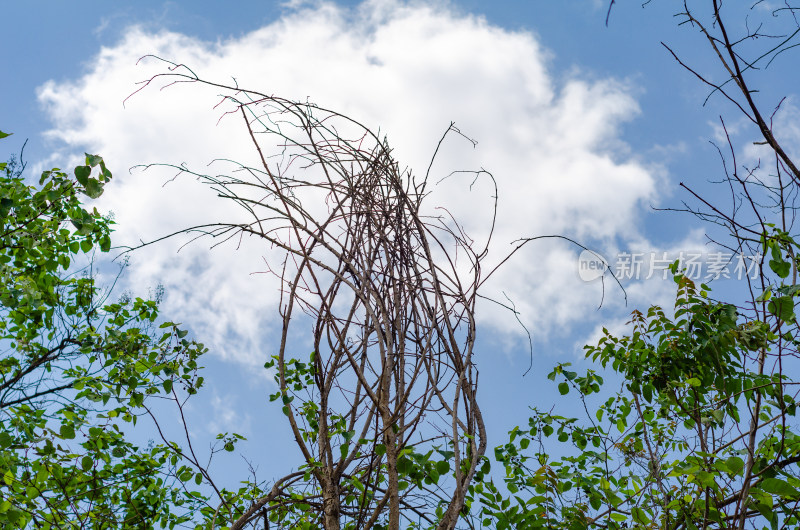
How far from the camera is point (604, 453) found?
106 inches

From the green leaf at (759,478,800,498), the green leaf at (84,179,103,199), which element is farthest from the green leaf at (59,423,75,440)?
the green leaf at (759,478,800,498)

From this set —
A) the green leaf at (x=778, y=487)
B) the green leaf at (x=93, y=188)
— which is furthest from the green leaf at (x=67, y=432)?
the green leaf at (x=778, y=487)

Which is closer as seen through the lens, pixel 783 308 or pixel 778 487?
pixel 778 487

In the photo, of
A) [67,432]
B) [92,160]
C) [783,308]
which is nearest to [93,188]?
[92,160]

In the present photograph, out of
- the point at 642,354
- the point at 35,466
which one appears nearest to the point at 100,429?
the point at 35,466

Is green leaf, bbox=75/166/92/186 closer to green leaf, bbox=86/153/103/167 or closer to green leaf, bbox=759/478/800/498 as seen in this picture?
green leaf, bbox=86/153/103/167

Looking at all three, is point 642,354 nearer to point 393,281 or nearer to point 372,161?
point 393,281

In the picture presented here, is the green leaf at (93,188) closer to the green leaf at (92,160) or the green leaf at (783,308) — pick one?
the green leaf at (92,160)

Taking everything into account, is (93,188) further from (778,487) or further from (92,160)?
(778,487)

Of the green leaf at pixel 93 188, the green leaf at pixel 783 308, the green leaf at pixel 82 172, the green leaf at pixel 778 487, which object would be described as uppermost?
the green leaf at pixel 93 188

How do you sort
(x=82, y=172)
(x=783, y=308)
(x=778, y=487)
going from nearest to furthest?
(x=778, y=487) → (x=783, y=308) → (x=82, y=172)

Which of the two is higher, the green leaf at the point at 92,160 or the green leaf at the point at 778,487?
the green leaf at the point at 92,160

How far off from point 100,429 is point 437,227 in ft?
7.28

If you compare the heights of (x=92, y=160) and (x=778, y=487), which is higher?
(x=92, y=160)
